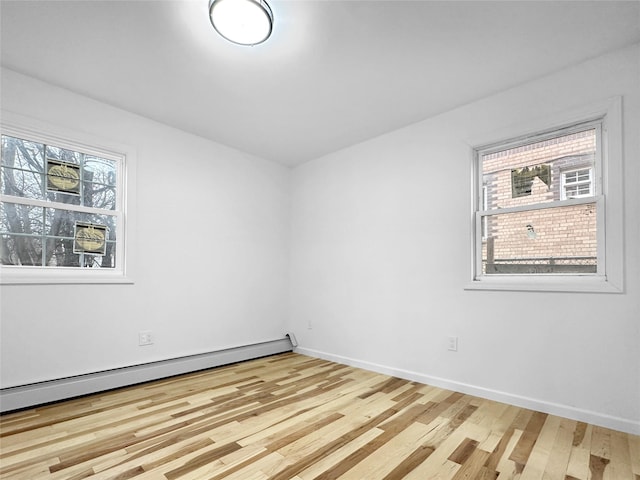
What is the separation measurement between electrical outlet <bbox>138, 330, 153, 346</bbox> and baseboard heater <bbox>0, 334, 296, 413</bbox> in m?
0.20

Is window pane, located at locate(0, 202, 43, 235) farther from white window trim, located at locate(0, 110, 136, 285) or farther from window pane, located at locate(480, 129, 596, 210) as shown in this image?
window pane, located at locate(480, 129, 596, 210)

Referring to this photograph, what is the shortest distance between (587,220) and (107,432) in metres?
3.71

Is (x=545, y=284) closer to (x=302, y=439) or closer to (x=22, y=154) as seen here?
(x=302, y=439)

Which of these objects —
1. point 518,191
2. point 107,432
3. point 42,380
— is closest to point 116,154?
point 42,380

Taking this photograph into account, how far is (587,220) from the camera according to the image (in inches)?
99.7

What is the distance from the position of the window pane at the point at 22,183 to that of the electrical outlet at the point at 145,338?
Result: 1493mm

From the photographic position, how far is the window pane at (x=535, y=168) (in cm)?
261

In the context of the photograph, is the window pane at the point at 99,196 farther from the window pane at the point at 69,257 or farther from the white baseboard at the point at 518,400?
the white baseboard at the point at 518,400

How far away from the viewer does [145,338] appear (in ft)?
10.8

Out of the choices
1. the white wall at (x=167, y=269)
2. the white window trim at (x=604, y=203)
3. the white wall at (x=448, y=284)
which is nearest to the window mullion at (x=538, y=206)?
the white window trim at (x=604, y=203)

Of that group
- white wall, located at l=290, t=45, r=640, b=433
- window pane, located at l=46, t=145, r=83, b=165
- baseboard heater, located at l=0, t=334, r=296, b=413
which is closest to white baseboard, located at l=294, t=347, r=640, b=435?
white wall, located at l=290, t=45, r=640, b=433

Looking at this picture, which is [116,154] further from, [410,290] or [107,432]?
[410,290]

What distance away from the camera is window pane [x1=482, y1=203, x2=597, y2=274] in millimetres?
Answer: 2535

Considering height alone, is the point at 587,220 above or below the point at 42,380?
above
